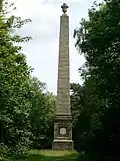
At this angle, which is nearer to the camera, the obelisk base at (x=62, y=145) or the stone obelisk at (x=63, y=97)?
the stone obelisk at (x=63, y=97)

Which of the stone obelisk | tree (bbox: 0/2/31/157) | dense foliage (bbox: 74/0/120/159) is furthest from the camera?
the stone obelisk

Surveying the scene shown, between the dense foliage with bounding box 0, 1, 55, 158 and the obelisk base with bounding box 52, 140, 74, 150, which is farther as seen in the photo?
the obelisk base with bounding box 52, 140, 74, 150

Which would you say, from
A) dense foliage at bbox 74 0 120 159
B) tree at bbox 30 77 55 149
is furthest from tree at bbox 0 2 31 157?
tree at bbox 30 77 55 149

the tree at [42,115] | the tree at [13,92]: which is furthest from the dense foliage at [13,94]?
the tree at [42,115]

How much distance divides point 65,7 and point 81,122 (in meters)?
16.6

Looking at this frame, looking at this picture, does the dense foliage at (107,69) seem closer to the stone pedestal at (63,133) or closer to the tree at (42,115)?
the stone pedestal at (63,133)

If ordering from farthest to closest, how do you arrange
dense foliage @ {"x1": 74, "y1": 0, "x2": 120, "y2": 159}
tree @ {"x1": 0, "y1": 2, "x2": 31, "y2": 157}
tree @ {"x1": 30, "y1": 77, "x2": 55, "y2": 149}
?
tree @ {"x1": 30, "y1": 77, "x2": 55, "y2": 149}, dense foliage @ {"x1": 74, "y1": 0, "x2": 120, "y2": 159}, tree @ {"x1": 0, "y1": 2, "x2": 31, "y2": 157}

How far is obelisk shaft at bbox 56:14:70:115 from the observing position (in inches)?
1310

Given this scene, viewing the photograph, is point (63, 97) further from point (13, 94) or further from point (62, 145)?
point (13, 94)

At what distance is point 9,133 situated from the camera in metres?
18.9

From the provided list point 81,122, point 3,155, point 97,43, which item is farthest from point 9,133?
point 81,122

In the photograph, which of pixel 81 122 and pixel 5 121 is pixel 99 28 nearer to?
pixel 5 121

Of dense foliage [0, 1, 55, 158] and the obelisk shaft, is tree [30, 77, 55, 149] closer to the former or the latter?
the obelisk shaft

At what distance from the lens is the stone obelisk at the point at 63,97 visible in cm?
3328
